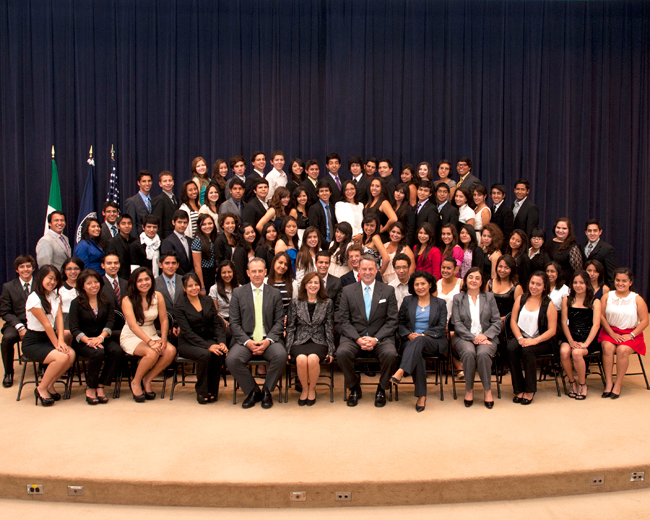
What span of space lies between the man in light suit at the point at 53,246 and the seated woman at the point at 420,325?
350cm

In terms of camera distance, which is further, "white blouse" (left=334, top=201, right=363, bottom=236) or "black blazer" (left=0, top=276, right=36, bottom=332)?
"white blouse" (left=334, top=201, right=363, bottom=236)

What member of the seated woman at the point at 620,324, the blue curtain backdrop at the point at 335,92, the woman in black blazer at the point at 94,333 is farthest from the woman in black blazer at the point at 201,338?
the blue curtain backdrop at the point at 335,92

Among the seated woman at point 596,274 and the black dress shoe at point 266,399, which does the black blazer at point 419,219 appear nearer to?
the seated woman at point 596,274

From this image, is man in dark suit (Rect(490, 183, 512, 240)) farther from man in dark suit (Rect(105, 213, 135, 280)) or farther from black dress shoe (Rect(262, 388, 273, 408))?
man in dark suit (Rect(105, 213, 135, 280))

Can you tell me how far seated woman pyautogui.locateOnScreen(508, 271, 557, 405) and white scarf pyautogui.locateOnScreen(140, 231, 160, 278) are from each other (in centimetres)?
345

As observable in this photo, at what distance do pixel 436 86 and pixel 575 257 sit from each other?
13.1ft

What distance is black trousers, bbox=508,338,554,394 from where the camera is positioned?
194 inches

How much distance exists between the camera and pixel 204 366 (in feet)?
16.0

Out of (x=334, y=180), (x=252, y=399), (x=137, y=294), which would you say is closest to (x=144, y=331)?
(x=137, y=294)

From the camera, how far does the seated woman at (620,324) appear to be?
5.12 metres

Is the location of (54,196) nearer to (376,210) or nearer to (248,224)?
(248,224)

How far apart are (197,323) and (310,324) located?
95cm

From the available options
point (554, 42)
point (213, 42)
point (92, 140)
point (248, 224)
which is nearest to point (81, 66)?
point (92, 140)

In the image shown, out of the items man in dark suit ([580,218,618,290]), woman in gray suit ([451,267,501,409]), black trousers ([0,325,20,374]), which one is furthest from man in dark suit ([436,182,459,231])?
black trousers ([0,325,20,374])
